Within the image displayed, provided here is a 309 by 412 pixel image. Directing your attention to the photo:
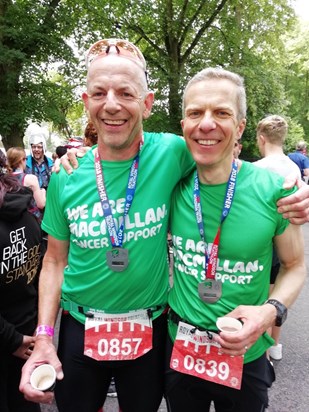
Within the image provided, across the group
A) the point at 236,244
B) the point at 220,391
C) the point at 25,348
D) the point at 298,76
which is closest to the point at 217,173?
the point at 236,244

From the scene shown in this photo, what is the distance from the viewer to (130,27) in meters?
13.4

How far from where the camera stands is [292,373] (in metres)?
3.31

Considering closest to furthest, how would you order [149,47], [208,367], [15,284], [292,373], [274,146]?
[208,367], [15,284], [292,373], [274,146], [149,47]

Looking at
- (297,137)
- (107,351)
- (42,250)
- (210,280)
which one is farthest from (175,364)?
(297,137)

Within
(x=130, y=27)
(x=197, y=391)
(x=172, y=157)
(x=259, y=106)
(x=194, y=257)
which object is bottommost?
(x=197, y=391)

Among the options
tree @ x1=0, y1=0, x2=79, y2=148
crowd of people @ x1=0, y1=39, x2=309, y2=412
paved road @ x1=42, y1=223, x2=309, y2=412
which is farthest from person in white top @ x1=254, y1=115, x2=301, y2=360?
tree @ x1=0, y1=0, x2=79, y2=148

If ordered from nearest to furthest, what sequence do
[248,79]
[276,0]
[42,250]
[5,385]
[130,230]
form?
[130,230] < [5,385] < [42,250] < [248,79] < [276,0]

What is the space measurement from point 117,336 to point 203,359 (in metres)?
0.42

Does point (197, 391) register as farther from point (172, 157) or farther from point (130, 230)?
point (172, 157)

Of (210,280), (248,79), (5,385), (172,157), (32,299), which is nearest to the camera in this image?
(210,280)

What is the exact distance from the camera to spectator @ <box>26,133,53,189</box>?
5665mm

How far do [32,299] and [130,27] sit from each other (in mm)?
13339

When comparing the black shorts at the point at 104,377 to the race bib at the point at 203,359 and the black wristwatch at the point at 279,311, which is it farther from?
the black wristwatch at the point at 279,311

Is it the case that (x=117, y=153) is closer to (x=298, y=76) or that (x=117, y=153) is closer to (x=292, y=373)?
(x=292, y=373)
